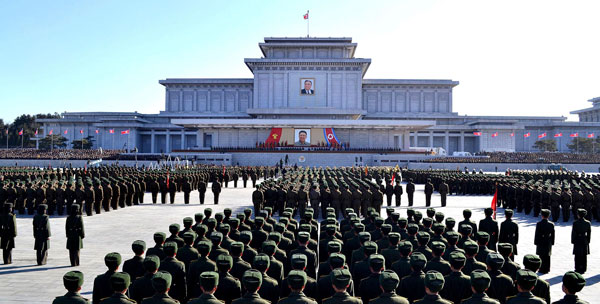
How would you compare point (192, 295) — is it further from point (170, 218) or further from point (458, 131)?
point (458, 131)

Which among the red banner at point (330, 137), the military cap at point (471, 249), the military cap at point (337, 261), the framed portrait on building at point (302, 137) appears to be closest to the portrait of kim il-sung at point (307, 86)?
the red banner at point (330, 137)

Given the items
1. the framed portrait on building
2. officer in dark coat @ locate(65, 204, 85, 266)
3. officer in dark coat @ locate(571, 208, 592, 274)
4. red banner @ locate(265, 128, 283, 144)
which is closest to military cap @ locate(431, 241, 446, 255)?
officer in dark coat @ locate(571, 208, 592, 274)

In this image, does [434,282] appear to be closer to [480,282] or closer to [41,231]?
[480,282]

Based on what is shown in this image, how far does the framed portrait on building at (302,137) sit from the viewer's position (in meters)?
56.0

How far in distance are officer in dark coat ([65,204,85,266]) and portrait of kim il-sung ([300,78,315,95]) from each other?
204 ft

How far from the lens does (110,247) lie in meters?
10.9

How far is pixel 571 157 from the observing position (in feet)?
189

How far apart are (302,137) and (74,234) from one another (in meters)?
47.3

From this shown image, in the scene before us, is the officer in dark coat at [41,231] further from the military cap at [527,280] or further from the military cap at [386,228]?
the military cap at [527,280]

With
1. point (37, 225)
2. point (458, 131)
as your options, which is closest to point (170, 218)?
point (37, 225)

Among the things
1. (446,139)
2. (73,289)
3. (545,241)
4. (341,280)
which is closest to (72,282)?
(73,289)

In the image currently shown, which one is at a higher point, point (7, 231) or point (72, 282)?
point (72, 282)

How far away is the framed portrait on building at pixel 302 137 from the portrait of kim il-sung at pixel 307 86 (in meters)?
15.6

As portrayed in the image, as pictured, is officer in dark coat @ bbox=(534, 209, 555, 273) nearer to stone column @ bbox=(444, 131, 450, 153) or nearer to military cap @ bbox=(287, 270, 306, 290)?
military cap @ bbox=(287, 270, 306, 290)
